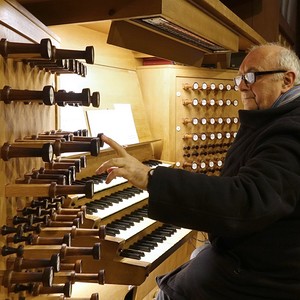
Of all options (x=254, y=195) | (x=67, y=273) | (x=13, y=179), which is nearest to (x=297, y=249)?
(x=254, y=195)

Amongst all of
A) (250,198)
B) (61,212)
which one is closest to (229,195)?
(250,198)

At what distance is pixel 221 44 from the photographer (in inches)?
122

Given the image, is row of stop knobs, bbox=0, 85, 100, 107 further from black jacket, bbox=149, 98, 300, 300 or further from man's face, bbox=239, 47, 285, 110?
man's face, bbox=239, 47, 285, 110

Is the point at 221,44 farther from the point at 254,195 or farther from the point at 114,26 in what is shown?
the point at 254,195

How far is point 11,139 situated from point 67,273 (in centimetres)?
55

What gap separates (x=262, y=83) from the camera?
164 centimetres

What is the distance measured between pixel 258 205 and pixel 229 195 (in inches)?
3.5

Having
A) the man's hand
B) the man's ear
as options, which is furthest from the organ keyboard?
the man's ear

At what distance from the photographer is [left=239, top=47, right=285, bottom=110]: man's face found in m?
1.62

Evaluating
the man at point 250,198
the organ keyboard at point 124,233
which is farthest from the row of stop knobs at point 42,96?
the organ keyboard at point 124,233

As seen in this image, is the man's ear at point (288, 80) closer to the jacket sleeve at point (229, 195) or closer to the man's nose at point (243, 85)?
the man's nose at point (243, 85)

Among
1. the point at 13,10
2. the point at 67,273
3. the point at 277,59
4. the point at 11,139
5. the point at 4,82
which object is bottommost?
the point at 67,273

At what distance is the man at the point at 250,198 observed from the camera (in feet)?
4.10

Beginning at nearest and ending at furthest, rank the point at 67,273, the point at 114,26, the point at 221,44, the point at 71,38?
the point at 67,273, the point at 114,26, the point at 71,38, the point at 221,44
